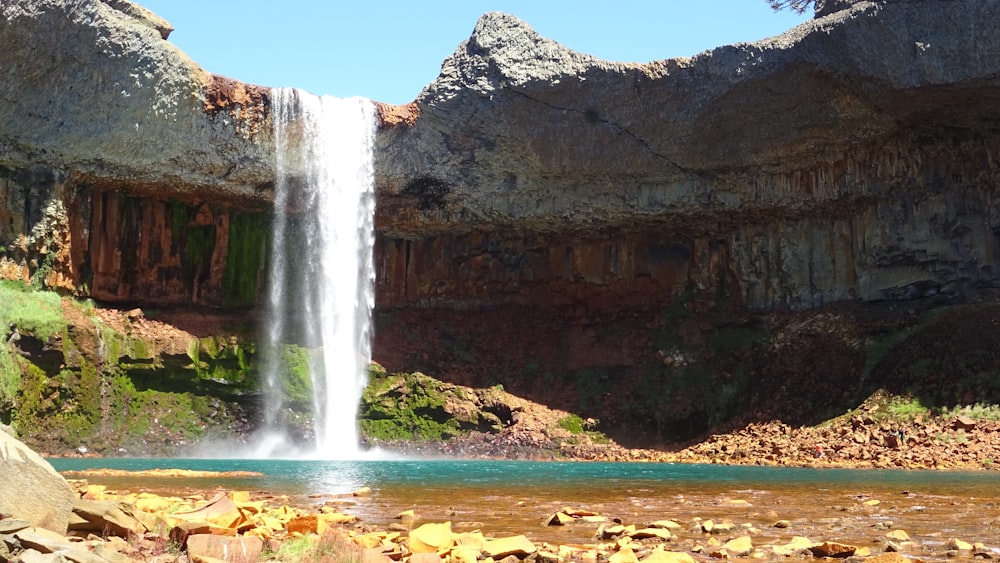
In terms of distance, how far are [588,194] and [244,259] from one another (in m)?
12.2

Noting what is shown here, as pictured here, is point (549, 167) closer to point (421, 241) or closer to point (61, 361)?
point (421, 241)

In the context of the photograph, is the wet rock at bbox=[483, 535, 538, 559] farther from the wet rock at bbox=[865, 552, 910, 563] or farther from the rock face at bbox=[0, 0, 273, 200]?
the rock face at bbox=[0, 0, 273, 200]

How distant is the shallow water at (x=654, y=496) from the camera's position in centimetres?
1020

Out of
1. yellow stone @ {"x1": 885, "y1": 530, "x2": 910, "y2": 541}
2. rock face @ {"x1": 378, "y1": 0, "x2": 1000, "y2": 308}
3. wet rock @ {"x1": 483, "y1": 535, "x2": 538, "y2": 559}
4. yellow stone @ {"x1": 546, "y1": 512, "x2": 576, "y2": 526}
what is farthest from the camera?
rock face @ {"x1": 378, "y1": 0, "x2": 1000, "y2": 308}

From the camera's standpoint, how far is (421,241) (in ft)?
120

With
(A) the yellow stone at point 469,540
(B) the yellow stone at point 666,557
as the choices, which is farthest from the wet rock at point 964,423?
(A) the yellow stone at point 469,540

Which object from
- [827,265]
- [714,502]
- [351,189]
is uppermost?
[351,189]

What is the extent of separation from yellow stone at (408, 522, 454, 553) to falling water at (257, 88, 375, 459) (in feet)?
67.3

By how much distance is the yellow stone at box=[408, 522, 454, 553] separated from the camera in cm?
831

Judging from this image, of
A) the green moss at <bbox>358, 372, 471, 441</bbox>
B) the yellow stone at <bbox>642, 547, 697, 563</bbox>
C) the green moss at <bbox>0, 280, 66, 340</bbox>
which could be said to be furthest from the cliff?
the yellow stone at <bbox>642, 547, 697, 563</bbox>

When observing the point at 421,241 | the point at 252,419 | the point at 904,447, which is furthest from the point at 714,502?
the point at 421,241

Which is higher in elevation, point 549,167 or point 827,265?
point 549,167

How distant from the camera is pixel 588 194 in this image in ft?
108

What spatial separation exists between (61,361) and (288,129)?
9.47m
